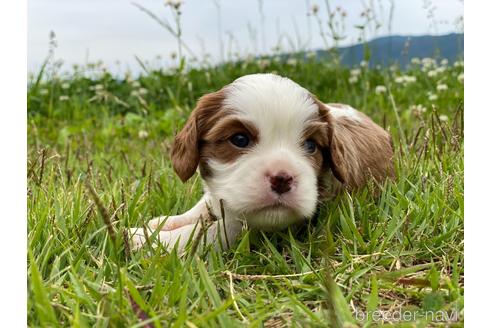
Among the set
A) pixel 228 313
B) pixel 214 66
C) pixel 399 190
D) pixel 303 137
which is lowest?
pixel 228 313

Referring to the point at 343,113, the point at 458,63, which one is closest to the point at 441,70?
the point at 458,63

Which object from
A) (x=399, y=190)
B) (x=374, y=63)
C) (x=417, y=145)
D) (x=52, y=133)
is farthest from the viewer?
(x=374, y=63)

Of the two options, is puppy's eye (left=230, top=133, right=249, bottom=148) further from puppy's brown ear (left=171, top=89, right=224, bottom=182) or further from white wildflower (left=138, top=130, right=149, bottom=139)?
white wildflower (left=138, top=130, right=149, bottom=139)

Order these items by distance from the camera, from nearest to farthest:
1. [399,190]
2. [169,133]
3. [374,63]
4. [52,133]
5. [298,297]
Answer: [298,297], [399,190], [169,133], [52,133], [374,63]

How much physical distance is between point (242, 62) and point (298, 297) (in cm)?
828

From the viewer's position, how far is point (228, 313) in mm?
2250

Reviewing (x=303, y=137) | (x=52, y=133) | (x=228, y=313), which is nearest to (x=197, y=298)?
(x=228, y=313)

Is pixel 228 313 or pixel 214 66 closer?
pixel 228 313

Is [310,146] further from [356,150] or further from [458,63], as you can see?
[458,63]

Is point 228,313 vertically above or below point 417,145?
below

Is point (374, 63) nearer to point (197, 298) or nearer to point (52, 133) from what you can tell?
point (52, 133)

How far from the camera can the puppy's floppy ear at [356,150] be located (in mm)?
3098

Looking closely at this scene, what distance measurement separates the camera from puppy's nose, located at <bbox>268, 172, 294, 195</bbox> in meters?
2.63

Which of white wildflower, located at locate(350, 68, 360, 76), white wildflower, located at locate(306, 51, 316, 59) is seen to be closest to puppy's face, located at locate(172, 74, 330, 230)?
white wildflower, located at locate(350, 68, 360, 76)
